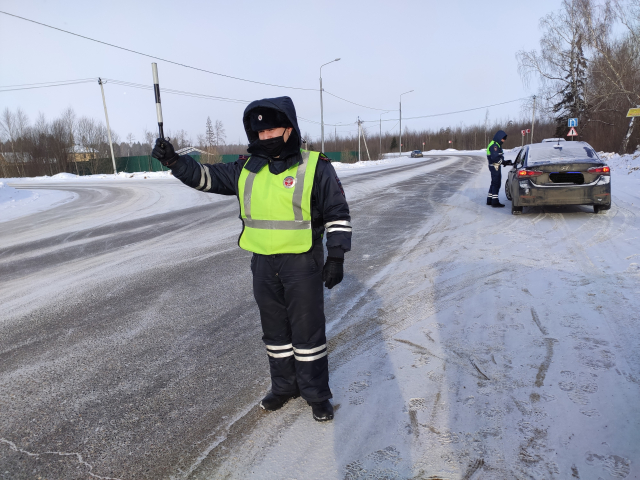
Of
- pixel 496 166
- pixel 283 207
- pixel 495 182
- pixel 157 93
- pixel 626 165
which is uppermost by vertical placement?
pixel 157 93

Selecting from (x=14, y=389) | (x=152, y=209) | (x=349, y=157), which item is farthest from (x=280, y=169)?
(x=349, y=157)

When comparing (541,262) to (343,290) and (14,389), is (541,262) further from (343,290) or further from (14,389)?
(14,389)

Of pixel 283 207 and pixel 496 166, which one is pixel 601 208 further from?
pixel 283 207

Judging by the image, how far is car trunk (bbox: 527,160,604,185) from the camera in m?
8.24

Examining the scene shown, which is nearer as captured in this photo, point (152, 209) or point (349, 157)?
point (152, 209)

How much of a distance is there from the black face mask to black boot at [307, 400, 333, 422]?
5.13ft

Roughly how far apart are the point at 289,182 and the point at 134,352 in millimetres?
2152

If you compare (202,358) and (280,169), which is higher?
(280,169)

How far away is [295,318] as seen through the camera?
265cm

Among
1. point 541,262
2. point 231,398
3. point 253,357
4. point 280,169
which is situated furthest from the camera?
point 541,262

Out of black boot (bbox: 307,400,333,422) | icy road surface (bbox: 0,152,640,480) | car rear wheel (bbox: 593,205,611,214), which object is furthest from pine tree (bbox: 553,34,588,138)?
black boot (bbox: 307,400,333,422)

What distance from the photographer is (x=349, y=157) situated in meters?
59.1

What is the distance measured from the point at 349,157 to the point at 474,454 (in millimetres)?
58284

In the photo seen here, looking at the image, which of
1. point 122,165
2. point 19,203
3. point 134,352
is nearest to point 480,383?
point 134,352
